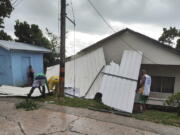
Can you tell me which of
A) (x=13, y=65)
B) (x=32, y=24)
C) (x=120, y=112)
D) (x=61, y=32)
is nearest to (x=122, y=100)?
(x=120, y=112)

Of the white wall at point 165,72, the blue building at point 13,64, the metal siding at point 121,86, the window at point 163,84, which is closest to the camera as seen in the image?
the metal siding at point 121,86

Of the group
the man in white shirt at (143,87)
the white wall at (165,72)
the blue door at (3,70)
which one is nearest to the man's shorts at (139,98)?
the man in white shirt at (143,87)

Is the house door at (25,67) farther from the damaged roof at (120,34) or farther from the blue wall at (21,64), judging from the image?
the damaged roof at (120,34)

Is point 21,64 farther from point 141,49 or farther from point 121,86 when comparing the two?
point 141,49

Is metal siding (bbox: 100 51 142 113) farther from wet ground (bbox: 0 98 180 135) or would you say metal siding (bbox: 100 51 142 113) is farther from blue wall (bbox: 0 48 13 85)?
blue wall (bbox: 0 48 13 85)

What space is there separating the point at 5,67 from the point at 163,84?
10505mm

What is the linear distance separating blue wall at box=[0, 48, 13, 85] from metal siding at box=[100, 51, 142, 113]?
7.08 m

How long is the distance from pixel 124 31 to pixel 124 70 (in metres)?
2.93

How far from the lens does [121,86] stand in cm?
680

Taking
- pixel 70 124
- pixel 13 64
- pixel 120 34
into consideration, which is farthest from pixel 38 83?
pixel 120 34

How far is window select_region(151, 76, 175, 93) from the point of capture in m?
9.31

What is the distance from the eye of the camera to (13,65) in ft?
35.1

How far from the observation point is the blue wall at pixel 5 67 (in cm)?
1058

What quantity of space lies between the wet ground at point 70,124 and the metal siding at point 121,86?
39.6 inches
